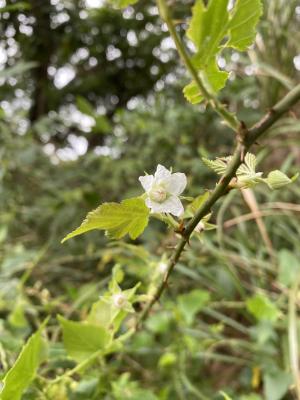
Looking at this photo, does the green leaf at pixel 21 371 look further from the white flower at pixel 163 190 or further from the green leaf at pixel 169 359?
the green leaf at pixel 169 359

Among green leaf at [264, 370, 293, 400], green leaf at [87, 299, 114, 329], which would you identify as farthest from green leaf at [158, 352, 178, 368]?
green leaf at [87, 299, 114, 329]

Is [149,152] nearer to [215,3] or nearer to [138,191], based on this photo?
[138,191]

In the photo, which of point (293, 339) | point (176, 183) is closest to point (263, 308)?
point (293, 339)

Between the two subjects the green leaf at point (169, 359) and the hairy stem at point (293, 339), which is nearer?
the hairy stem at point (293, 339)

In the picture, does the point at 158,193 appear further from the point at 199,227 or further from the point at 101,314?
the point at 101,314

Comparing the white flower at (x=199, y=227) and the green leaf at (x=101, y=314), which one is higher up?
the white flower at (x=199, y=227)

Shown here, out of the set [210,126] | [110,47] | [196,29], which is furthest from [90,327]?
[110,47]

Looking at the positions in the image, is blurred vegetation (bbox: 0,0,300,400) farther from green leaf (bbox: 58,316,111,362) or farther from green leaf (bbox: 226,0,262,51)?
green leaf (bbox: 226,0,262,51)

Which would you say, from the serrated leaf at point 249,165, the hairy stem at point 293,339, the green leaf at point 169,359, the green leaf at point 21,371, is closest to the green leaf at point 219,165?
the serrated leaf at point 249,165
